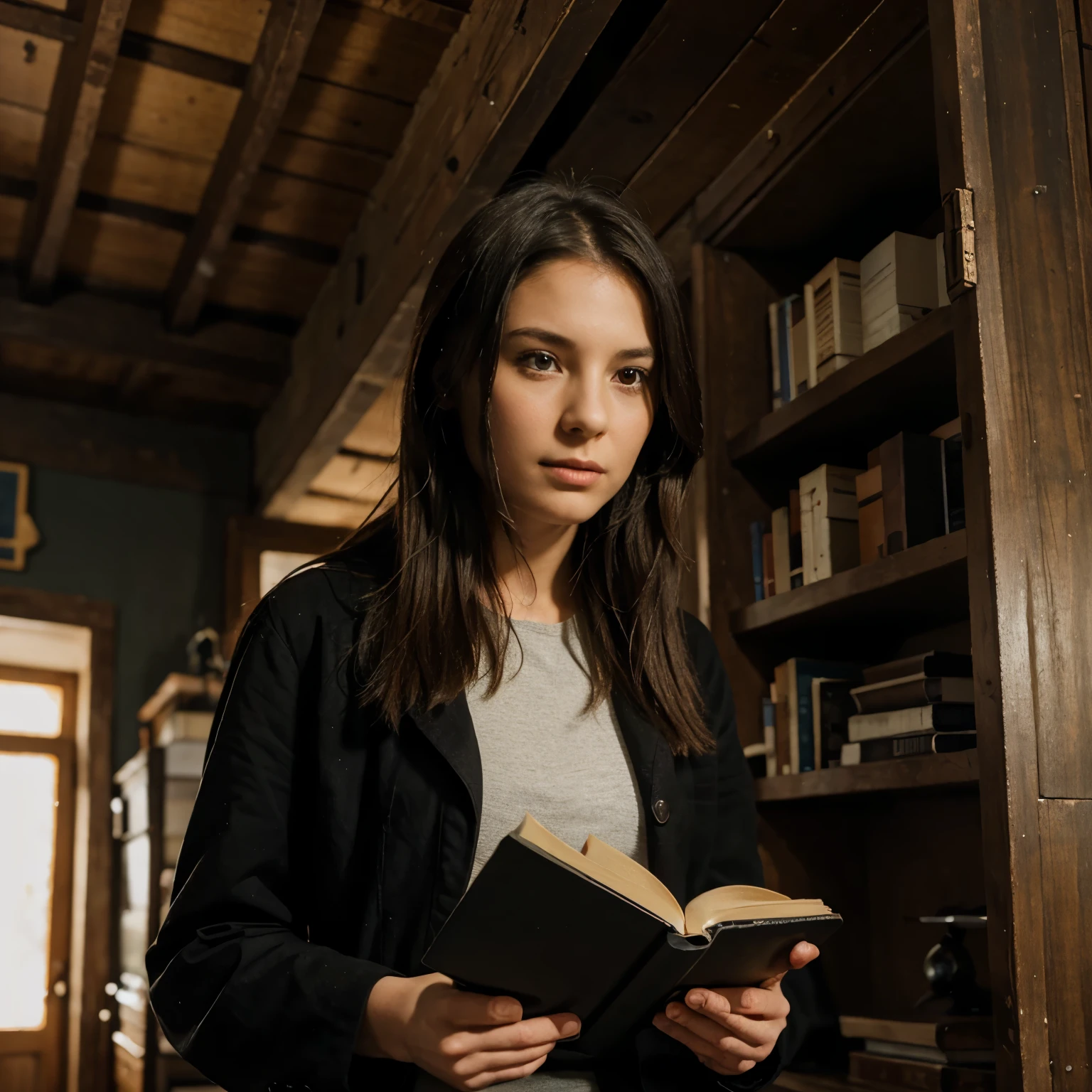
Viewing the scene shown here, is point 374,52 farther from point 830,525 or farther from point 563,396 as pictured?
point 563,396

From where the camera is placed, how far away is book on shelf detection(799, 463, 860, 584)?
7.60ft


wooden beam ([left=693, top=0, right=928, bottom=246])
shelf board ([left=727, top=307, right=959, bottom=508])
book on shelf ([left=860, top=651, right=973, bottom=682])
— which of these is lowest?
book on shelf ([left=860, top=651, right=973, bottom=682])

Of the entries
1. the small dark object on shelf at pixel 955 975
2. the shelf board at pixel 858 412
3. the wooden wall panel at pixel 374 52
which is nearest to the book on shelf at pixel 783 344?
the shelf board at pixel 858 412

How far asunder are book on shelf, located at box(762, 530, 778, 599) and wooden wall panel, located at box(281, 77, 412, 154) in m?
1.68

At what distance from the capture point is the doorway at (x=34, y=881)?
210 inches

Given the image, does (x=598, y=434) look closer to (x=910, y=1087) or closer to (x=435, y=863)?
(x=435, y=863)

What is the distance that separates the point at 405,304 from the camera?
3287mm

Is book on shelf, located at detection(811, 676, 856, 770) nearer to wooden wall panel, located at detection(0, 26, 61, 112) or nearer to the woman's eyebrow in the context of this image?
the woman's eyebrow

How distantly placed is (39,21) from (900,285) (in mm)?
2252

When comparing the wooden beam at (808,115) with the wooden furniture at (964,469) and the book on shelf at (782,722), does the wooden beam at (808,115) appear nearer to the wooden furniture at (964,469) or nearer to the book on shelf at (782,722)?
the wooden furniture at (964,469)

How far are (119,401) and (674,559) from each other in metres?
4.45

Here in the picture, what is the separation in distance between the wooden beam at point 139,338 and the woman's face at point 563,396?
366cm

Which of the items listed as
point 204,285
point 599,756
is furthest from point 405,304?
point 599,756

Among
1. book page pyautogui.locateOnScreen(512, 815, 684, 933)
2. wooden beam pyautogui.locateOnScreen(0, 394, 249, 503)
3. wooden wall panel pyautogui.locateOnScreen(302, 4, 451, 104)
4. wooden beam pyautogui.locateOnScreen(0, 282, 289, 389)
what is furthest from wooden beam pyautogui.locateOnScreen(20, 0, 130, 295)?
book page pyautogui.locateOnScreen(512, 815, 684, 933)
